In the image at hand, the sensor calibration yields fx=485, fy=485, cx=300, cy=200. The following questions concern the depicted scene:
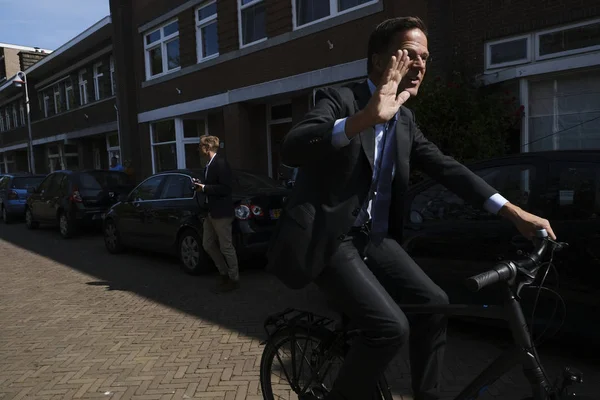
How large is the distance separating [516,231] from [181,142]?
45.1ft

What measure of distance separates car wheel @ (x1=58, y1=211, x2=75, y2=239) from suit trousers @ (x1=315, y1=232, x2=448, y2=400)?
33.4ft

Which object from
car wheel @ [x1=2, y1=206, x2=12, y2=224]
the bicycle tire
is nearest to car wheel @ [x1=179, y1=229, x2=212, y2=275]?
the bicycle tire

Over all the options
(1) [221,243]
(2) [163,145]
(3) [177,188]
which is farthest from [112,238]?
(2) [163,145]

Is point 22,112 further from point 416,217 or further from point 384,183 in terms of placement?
point 384,183

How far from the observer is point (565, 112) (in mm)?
7527

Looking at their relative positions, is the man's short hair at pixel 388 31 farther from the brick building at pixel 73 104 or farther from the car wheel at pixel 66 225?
the brick building at pixel 73 104

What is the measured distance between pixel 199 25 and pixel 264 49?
348cm

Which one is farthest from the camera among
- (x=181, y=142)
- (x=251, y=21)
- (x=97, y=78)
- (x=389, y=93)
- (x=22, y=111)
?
(x=22, y=111)

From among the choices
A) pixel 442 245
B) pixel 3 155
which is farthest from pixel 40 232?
pixel 3 155

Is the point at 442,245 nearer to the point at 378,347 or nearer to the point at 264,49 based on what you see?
the point at 378,347

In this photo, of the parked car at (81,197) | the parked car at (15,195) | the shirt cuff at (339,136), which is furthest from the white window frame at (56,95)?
the shirt cuff at (339,136)

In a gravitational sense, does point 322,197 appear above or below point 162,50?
below

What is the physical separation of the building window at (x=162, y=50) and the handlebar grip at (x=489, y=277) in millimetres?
15647

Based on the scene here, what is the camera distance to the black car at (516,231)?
11.0ft
